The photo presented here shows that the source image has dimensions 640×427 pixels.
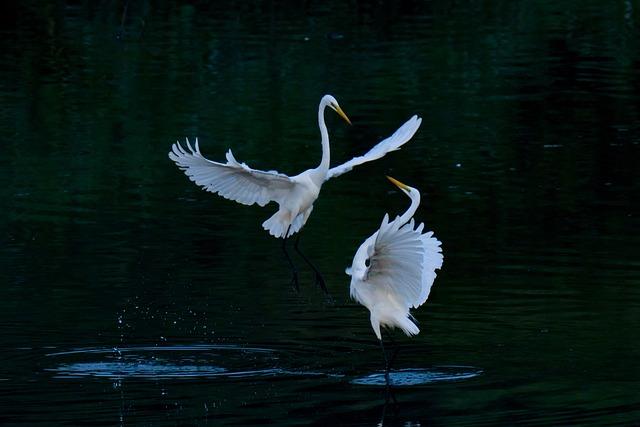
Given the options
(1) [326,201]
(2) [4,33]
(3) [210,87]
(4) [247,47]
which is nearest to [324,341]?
(1) [326,201]

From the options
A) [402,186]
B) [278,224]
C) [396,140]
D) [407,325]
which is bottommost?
[407,325]

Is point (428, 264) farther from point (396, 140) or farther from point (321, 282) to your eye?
point (321, 282)

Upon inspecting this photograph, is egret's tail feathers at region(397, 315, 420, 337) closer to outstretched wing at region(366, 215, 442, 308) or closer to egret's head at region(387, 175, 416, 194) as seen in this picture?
outstretched wing at region(366, 215, 442, 308)

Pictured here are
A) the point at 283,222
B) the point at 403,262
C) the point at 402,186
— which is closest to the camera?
the point at 403,262

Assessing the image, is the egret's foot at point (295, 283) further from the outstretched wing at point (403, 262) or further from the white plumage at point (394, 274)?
the outstretched wing at point (403, 262)

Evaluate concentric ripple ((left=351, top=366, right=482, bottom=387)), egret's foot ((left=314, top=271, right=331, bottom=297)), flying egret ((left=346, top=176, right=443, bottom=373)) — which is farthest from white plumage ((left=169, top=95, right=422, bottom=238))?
concentric ripple ((left=351, top=366, right=482, bottom=387))

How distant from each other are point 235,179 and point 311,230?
306 centimetres

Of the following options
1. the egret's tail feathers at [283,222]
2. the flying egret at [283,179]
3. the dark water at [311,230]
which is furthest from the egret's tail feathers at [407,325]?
the egret's tail feathers at [283,222]

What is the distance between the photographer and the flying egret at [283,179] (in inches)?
427

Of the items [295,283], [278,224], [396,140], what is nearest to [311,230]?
[278,224]

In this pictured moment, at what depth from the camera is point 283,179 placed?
437 inches

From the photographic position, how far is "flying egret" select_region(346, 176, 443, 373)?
879cm

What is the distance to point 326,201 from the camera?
15.5 meters

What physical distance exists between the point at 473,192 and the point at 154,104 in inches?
299
